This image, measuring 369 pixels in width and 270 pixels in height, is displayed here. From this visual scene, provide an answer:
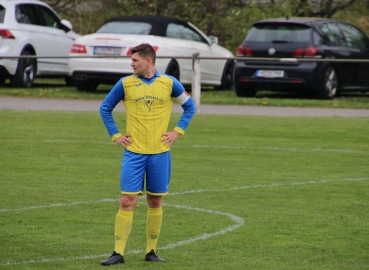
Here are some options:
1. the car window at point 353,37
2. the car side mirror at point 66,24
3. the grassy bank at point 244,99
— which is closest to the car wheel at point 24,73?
the grassy bank at point 244,99

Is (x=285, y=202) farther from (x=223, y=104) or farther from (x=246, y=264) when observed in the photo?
(x=223, y=104)

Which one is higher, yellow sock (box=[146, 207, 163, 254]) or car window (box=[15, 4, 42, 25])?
yellow sock (box=[146, 207, 163, 254])

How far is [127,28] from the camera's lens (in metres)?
21.2

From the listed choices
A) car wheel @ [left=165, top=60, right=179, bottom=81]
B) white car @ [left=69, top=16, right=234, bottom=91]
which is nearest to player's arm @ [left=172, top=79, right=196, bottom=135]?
white car @ [left=69, top=16, right=234, bottom=91]

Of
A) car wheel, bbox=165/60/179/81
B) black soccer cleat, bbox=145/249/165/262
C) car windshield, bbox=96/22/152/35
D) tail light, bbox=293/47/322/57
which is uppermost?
black soccer cleat, bbox=145/249/165/262

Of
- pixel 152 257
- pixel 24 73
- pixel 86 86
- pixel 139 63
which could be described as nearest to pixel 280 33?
pixel 86 86

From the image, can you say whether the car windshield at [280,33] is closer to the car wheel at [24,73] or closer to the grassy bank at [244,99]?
the grassy bank at [244,99]

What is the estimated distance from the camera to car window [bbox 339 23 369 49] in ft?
72.1

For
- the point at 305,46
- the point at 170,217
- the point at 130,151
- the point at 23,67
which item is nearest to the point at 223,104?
the point at 305,46

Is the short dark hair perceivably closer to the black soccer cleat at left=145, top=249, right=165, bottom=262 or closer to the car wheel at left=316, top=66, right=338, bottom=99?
the black soccer cleat at left=145, top=249, right=165, bottom=262

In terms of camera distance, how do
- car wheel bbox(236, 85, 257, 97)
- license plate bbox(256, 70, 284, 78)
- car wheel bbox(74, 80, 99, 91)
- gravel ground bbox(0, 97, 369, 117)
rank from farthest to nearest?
car wheel bbox(74, 80, 99, 91) < car wheel bbox(236, 85, 257, 97) < license plate bbox(256, 70, 284, 78) < gravel ground bbox(0, 97, 369, 117)

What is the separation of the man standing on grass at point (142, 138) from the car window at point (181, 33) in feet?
49.9

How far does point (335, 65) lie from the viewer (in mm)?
20719

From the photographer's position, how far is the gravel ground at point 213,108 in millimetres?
18297
